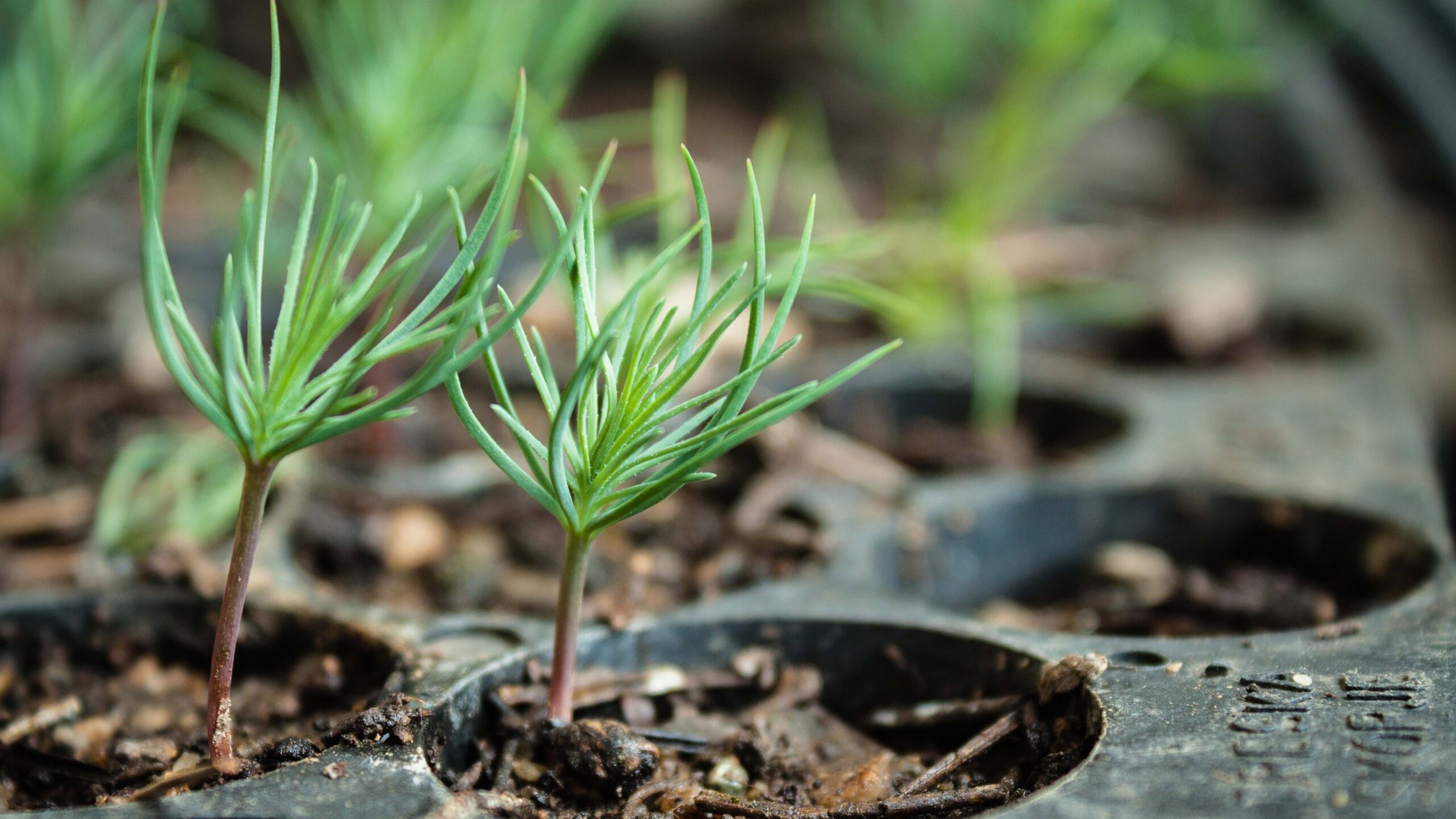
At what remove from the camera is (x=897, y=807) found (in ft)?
2.42

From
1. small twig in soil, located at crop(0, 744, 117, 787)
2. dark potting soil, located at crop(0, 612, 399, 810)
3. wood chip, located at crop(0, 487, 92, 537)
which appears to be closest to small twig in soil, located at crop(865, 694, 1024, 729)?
dark potting soil, located at crop(0, 612, 399, 810)

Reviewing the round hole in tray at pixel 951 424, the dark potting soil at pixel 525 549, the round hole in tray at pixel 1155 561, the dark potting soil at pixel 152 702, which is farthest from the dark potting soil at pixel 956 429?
the dark potting soil at pixel 152 702

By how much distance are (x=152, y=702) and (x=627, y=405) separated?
0.46m

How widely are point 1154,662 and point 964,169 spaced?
43.4 inches

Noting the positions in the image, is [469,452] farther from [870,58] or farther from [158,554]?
[870,58]

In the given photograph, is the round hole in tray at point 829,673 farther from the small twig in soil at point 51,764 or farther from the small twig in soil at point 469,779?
the small twig in soil at point 51,764

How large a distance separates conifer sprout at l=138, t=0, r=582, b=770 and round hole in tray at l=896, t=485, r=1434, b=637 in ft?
2.00

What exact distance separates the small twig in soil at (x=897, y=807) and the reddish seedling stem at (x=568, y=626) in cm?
12

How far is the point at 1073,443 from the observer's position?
5.27 ft

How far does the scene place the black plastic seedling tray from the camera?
696mm

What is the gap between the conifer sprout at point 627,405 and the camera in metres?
0.69

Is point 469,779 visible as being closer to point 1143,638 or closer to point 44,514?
point 1143,638

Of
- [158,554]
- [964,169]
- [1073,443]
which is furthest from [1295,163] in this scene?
[158,554]

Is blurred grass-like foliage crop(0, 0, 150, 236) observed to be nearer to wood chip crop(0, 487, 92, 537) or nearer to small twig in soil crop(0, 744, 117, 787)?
wood chip crop(0, 487, 92, 537)
